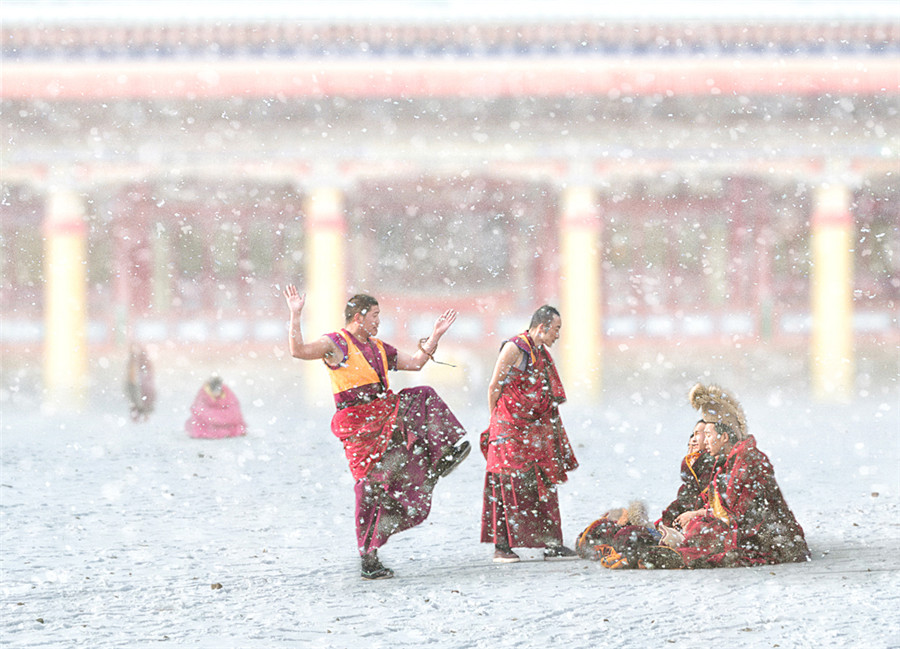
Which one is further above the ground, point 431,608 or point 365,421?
point 365,421

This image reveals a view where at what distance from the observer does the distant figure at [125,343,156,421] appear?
413 inches

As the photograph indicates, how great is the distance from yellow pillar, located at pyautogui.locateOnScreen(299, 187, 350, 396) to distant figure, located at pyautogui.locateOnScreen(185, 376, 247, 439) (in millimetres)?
2281

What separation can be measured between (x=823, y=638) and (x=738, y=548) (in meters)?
1.04

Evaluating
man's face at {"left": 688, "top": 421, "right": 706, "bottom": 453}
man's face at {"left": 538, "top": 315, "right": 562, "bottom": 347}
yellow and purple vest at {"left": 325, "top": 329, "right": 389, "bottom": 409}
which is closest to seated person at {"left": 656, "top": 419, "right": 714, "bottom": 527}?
man's face at {"left": 688, "top": 421, "right": 706, "bottom": 453}

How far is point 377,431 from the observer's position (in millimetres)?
4578

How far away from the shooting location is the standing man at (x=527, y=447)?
479 cm

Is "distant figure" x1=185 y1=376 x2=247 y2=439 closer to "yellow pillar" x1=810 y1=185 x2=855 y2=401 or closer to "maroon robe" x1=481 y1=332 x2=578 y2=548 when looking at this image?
"maroon robe" x1=481 y1=332 x2=578 y2=548

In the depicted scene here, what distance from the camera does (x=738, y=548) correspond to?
4.54 metres

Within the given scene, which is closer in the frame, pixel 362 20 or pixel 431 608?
pixel 431 608

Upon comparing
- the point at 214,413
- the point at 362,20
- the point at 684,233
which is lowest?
the point at 214,413

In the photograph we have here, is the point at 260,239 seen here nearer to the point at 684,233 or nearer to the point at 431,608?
the point at 684,233

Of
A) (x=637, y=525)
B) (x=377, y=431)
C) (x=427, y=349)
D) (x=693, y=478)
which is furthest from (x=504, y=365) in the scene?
(x=693, y=478)

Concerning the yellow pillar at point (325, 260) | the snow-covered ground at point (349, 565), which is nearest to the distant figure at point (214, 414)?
the snow-covered ground at point (349, 565)

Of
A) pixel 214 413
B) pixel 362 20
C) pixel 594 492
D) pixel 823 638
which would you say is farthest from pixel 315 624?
pixel 362 20
